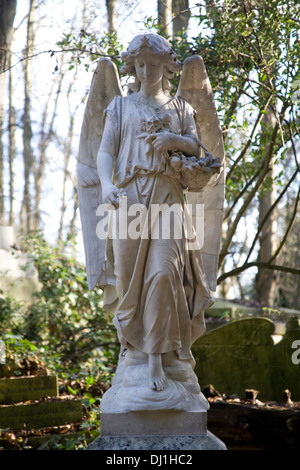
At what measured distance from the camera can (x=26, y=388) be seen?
23.0ft

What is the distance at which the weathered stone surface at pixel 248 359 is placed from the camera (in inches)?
310

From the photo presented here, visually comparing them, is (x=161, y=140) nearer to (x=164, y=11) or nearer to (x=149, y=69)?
(x=149, y=69)

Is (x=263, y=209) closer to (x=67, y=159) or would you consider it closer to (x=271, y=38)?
(x=271, y=38)

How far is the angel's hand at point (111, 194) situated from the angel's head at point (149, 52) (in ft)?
2.99

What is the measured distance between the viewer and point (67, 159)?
24406 millimetres

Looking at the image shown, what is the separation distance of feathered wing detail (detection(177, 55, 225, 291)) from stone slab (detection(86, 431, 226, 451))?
3.83 feet

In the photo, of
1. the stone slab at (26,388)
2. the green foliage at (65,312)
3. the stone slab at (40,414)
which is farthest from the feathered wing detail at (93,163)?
the green foliage at (65,312)

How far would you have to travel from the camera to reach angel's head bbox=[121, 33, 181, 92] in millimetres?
4516

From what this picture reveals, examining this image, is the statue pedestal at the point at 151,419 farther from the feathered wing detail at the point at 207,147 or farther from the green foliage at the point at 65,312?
the green foliage at the point at 65,312

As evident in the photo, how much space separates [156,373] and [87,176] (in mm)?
1535

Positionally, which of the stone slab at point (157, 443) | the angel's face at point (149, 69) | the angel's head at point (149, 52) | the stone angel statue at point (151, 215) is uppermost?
the angel's head at point (149, 52)

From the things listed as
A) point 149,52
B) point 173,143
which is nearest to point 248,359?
point 173,143

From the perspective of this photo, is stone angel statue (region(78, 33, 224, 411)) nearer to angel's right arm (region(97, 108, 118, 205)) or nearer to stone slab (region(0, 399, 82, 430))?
angel's right arm (region(97, 108, 118, 205))
